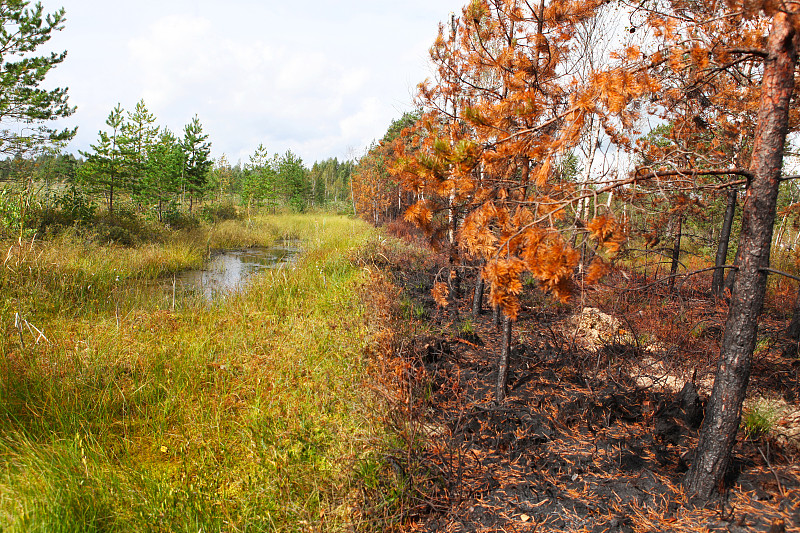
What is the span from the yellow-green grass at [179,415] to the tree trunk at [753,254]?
202 cm

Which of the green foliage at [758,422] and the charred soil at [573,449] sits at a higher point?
the green foliage at [758,422]

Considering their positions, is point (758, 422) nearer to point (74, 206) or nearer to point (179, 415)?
point (179, 415)

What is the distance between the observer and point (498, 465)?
Answer: 2623mm

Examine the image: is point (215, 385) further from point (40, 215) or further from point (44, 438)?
point (40, 215)

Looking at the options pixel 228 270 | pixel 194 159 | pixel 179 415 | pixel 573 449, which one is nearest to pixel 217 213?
pixel 194 159

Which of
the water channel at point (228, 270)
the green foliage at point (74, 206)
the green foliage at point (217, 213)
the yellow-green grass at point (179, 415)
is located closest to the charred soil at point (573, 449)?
the yellow-green grass at point (179, 415)

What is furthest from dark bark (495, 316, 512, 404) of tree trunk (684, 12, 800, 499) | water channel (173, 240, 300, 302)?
water channel (173, 240, 300, 302)

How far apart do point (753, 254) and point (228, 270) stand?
10969 mm

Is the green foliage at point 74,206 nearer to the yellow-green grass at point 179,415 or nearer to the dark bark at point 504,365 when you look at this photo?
the yellow-green grass at point 179,415

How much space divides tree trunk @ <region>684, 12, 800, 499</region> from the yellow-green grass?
6.63 feet

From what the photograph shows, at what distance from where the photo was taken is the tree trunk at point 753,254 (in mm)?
1848

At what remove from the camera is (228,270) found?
1073 cm

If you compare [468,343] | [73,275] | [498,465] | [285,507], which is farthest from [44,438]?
[73,275]

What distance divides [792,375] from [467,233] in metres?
→ 3.99
